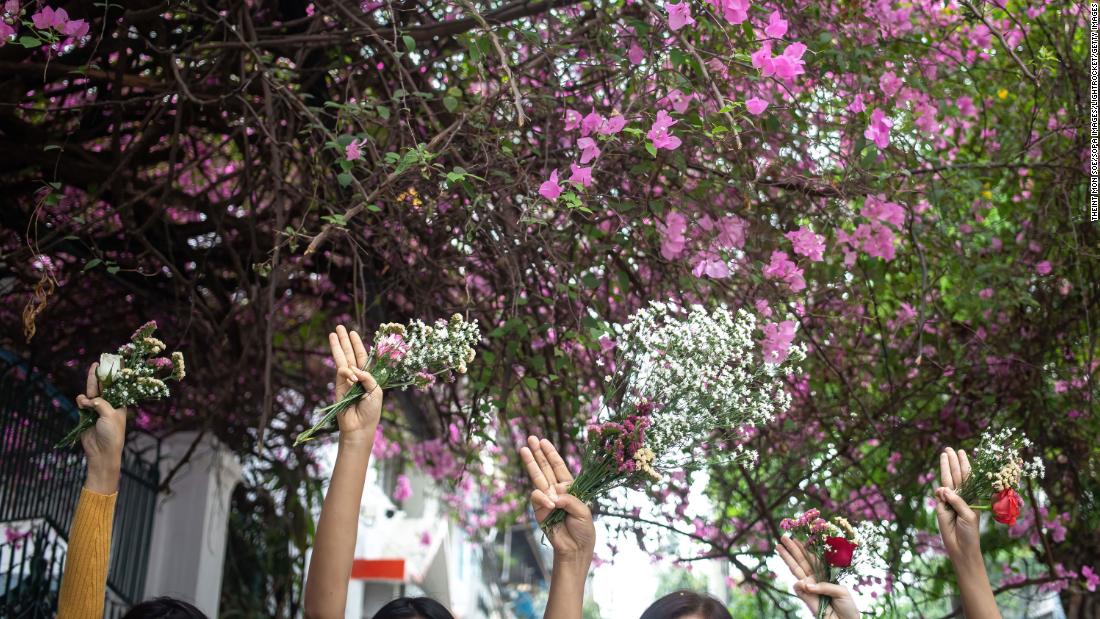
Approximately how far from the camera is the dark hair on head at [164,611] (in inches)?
94.7

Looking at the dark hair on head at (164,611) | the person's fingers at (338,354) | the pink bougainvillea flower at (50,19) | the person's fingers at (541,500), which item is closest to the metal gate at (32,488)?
the pink bougainvillea flower at (50,19)

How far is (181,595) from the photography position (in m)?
6.27

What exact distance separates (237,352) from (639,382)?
3.73 m

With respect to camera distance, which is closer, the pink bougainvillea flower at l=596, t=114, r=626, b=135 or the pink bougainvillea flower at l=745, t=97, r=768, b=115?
the pink bougainvillea flower at l=745, t=97, r=768, b=115

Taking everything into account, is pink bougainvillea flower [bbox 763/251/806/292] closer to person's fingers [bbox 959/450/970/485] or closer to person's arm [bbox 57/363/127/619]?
person's fingers [bbox 959/450/970/485]

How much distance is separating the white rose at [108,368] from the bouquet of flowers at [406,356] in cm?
39

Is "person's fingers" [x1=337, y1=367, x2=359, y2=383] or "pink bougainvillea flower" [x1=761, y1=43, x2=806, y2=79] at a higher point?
"pink bougainvillea flower" [x1=761, y1=43, x2=806, y2=79]

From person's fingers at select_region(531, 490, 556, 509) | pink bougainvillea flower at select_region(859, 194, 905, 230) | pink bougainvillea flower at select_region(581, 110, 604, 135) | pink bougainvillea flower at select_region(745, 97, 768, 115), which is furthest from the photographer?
pink bougainvillea flower at select_region(859, 194, 905, 230)

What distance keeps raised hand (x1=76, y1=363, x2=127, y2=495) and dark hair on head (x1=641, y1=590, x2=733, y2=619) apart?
1.17 metres

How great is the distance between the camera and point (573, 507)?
2.12 metres

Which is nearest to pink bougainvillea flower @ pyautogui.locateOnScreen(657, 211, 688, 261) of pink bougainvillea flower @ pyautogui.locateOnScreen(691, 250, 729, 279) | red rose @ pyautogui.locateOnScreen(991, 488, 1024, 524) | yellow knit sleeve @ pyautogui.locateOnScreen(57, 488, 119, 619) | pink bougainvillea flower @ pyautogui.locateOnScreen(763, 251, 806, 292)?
pink bougainvillea flower @ pyautogui.locateOnScreen(691, 250, 729, 279)

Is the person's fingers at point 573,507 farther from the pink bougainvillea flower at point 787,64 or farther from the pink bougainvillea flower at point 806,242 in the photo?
the pink bougainvillea flower at point 806,242

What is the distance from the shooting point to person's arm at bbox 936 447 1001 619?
6.98 ft

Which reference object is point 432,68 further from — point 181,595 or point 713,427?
point 181,595
